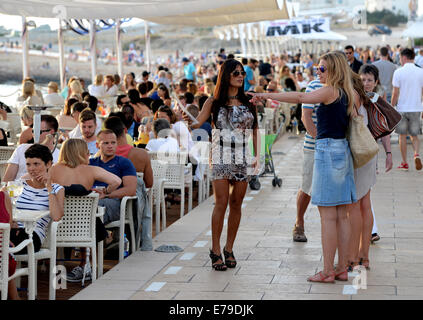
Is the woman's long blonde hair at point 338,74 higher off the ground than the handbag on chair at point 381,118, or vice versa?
the woman's long blonde hair at point 338,74

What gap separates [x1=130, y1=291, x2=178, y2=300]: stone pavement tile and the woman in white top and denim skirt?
1.08m

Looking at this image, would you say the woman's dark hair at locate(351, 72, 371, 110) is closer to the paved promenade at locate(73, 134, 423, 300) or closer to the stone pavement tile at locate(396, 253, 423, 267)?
the paved promenade at locate(73, 134, 423, 300)

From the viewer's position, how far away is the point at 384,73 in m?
14.7

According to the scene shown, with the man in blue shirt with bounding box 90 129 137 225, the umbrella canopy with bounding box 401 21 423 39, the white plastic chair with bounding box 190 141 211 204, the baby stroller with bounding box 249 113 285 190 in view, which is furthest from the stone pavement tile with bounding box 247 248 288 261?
the umbrella canopy with bounding box 401 21 423 39

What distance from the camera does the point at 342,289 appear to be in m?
5.85

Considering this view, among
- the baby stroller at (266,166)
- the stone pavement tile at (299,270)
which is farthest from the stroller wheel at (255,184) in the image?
the stone pavement tile at (299,270)

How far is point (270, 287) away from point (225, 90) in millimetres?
1511

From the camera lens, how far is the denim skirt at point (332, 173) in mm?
5844

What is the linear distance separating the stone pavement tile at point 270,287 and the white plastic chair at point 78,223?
3.68 ft

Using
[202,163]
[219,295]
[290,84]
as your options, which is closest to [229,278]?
[219,295]

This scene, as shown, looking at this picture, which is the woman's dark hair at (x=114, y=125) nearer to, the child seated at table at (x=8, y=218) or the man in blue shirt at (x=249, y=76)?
the child seated at table at (x=8, y=218)

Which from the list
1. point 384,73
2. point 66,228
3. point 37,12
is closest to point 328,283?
point 66,228
